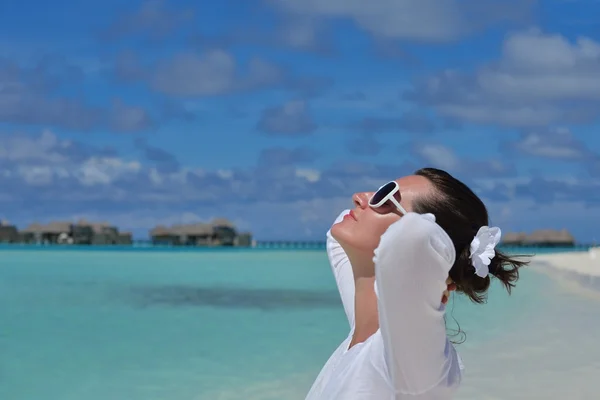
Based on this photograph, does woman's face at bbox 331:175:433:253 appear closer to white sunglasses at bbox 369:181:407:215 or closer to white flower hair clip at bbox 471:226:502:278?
white sunglasses at bbox 369:181:407:215

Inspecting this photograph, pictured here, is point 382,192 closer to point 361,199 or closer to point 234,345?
point 361,199

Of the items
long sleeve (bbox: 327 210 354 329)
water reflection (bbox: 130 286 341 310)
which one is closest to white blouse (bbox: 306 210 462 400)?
long sleeve (bbox: 327 210 354 329)

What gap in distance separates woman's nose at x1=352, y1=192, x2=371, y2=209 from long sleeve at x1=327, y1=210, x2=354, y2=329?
0.29m

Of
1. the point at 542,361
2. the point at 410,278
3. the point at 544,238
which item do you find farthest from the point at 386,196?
the point at 544,238

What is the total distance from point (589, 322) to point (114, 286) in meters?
17.2

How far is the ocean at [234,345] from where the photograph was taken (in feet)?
27.2

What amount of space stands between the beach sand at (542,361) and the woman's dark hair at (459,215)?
5.59 meters

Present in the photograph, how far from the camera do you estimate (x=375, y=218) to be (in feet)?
6.46

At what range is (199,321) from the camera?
50.0 feet

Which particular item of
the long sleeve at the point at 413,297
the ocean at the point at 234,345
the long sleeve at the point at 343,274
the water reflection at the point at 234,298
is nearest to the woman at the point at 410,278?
the long sleeve at the point at 413,297

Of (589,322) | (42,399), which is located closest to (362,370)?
(42,399)

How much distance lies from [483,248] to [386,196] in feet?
0.82

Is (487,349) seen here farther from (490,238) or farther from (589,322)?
(490,238)

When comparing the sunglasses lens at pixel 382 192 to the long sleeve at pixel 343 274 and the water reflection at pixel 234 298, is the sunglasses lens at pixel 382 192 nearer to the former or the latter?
the long sleeve at pixel 343 274
